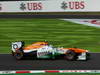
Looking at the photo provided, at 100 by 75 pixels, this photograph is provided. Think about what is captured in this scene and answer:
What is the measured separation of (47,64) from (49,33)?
10.2 m

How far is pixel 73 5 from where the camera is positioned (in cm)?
3672

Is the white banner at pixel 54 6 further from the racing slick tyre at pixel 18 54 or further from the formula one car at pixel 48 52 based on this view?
the racing slick tyre at pixel 18 54

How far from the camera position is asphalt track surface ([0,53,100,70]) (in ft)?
45.0

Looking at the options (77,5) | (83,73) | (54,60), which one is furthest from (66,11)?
(83,73)

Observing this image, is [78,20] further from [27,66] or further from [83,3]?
[27,66]

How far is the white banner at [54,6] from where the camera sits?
3631 cm

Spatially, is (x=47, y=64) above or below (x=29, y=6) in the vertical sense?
above

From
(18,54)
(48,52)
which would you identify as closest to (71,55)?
(48,52)

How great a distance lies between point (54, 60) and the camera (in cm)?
1511

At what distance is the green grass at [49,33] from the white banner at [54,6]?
5631 mm

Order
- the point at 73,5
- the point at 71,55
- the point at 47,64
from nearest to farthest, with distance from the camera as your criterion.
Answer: the point at 47,64
the point at 71,55
the point at 73,5

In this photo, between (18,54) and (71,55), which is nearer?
(71,55)

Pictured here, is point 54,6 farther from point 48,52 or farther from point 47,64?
point 47,64

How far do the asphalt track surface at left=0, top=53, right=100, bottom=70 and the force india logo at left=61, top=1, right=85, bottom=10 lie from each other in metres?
21.1
